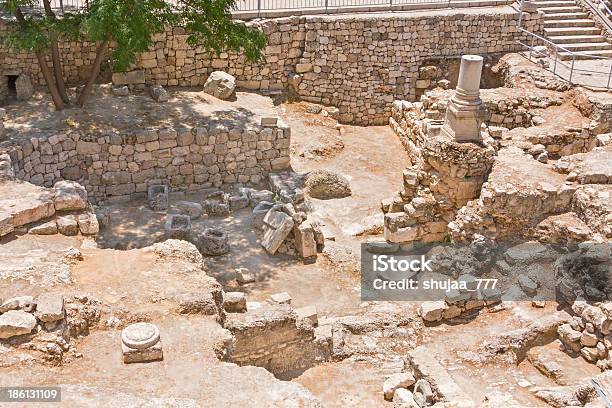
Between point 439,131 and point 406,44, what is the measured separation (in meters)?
6.30

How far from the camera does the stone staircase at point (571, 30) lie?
877 inches

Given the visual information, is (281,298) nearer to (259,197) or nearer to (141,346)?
(259,197)

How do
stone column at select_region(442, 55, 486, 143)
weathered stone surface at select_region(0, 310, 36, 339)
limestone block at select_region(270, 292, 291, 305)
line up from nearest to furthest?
1. weathered stone surface at select_region(0, 310, 36, 339)
2. limestone block at select_region(270, 292, 291, 305)
3. stone column at select_region(442, 55, 486, 143)

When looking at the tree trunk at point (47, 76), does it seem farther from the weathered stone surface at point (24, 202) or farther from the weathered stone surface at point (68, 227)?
the weathered stone surface at point (68, 227)

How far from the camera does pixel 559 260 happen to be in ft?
44.8

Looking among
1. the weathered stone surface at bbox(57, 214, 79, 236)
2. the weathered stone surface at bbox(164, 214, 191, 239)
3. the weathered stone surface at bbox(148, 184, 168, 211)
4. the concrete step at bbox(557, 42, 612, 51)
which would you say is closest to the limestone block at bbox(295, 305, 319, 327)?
the weathered stone surface at bbox(164, 214, 191, 239)

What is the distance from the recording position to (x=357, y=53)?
2205 cm

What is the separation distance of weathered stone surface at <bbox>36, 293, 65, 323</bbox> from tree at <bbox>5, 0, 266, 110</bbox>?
739cm

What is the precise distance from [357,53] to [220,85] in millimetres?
4599

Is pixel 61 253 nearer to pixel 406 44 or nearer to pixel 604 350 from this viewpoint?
pixel 604 350

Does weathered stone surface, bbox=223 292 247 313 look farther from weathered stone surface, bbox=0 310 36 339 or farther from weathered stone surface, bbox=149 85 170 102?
weathered stone surface, bbox=149 85 170 102

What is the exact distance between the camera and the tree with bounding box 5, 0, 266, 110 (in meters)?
15.8

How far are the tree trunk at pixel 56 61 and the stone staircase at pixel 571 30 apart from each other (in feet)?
46.1

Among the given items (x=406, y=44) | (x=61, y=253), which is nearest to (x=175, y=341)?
(x=61, y=253)
